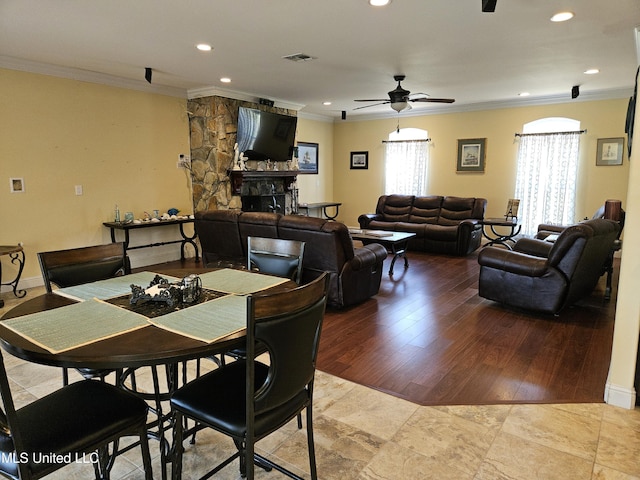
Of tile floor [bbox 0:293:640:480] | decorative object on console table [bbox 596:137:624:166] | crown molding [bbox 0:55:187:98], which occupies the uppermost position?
crown molding [bbox 0:55:187:98]

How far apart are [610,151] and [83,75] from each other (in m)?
7.72

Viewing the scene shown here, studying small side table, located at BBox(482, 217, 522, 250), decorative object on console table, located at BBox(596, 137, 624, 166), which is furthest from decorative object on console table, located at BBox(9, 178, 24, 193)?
decorative object on console table, located at BBox(596, 137, 624, 166)

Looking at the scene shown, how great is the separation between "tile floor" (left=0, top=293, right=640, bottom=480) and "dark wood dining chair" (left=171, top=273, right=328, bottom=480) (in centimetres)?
40

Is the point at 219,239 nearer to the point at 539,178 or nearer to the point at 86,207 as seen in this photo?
the point at 86,207

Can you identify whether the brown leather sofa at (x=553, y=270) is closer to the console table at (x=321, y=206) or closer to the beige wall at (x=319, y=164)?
the console table at (x=321, y=206)

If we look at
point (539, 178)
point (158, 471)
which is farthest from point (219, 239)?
point (539, 178)

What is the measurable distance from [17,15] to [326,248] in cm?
314

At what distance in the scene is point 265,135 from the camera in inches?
275

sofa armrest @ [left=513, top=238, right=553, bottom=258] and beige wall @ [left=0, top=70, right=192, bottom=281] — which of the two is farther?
beige wall @ [left=0, top=70, right=192, bottom=281]

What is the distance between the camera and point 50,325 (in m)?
1.55

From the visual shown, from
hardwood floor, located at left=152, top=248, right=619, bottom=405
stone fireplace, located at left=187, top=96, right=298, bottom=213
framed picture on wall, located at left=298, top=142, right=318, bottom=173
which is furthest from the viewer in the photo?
→ framed picture on wall, located at left=298, top=142, right=318, bottom=173

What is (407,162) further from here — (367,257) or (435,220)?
(367,257)

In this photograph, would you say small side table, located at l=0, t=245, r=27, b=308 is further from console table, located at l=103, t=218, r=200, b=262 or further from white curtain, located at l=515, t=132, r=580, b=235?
white curtain, located at l=515, t=132, r=580, b=235

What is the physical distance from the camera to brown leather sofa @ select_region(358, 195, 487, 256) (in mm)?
6852
